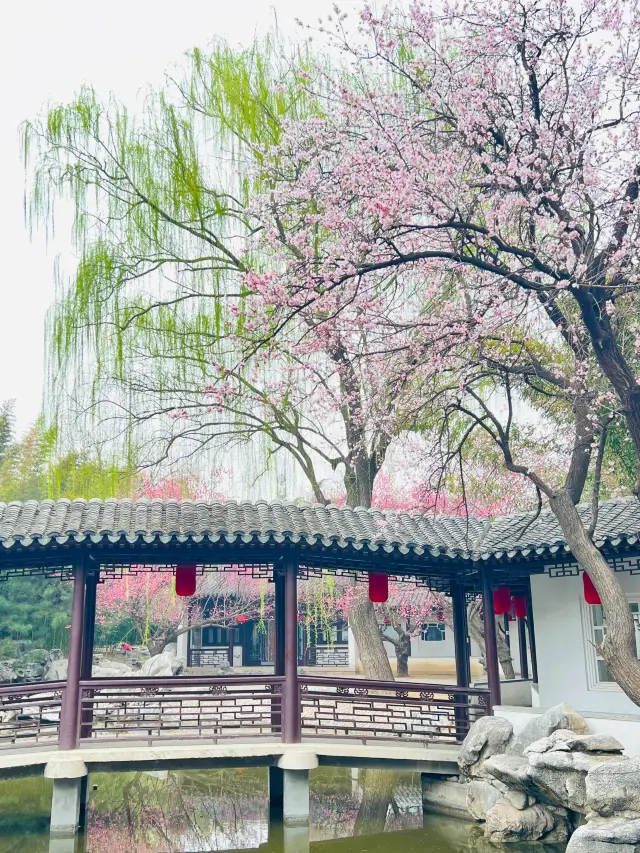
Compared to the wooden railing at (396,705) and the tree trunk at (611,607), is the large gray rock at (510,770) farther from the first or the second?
the tree trunk at (611,607)

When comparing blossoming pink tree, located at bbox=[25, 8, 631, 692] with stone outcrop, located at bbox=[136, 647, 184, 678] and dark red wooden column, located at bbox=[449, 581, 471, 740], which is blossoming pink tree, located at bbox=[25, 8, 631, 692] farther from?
stone outcrop, located at bbox=[136, 647, 184, 678]

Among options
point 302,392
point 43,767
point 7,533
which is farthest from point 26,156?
point 43,767

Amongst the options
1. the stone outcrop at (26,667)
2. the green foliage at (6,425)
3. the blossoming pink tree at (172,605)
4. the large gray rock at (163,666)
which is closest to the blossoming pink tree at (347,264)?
the large gray rock at (163,666)

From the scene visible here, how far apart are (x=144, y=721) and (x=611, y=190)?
6.31 meters

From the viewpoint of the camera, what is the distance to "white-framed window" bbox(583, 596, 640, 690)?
869 centimetres

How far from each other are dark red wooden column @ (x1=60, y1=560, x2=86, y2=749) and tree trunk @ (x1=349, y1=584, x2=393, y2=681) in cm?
492

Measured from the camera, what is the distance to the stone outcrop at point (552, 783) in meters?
6.07

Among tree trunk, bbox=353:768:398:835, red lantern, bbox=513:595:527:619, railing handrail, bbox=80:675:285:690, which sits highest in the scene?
red lantern, bbox=513:595:527:619

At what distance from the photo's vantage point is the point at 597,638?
8.98 meters

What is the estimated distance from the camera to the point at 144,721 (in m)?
8.03

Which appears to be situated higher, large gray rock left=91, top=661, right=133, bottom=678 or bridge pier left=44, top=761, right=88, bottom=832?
large gray rock left=91, top=661, right=133, bottom=678

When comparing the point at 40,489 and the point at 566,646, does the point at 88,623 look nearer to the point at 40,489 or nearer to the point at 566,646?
the point at 566,646

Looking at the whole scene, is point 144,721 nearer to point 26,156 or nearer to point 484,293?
point 484,293

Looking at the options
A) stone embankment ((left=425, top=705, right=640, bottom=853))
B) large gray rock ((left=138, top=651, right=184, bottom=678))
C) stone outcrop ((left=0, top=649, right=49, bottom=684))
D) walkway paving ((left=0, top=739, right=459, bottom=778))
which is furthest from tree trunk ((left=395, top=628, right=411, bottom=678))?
stone embankment ((left=425, top=705, right=640, bottom=853))
